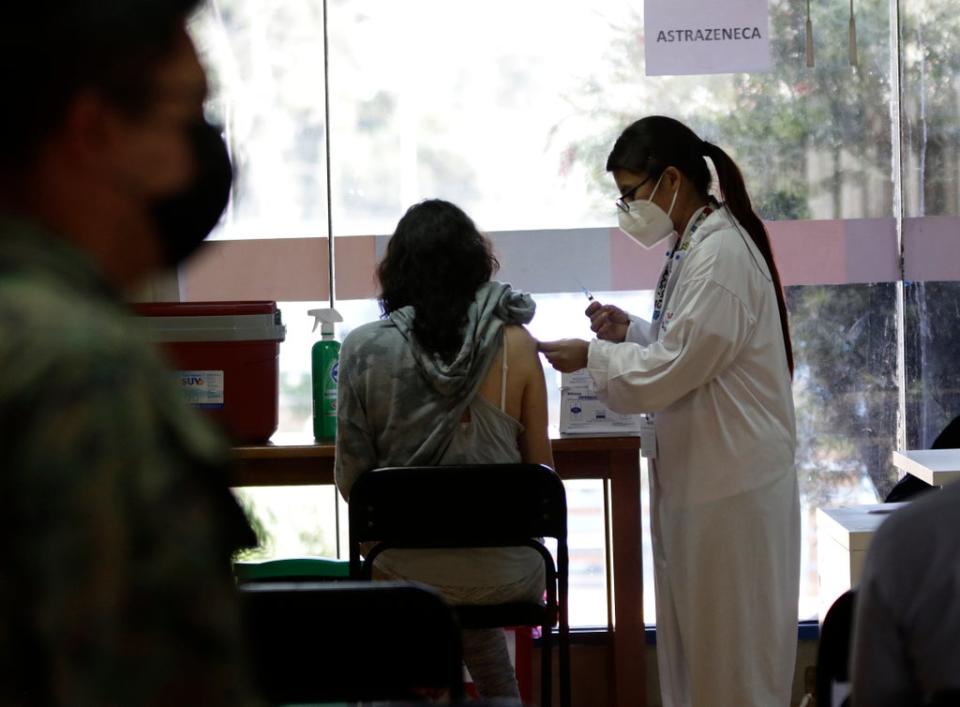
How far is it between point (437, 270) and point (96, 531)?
2044 millimetres

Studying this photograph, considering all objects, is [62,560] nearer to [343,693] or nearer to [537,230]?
[343,693]

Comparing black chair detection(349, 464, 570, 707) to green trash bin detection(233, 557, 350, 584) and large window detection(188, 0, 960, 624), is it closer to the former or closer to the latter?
green trash bin detection(233, 557, 350, 584)

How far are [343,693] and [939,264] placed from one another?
104 inches

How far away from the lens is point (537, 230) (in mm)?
3461

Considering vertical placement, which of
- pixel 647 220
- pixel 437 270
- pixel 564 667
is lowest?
pixel 564 667

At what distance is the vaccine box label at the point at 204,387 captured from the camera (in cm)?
288

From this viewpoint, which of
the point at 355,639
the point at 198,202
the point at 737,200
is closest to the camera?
the point at 198,202

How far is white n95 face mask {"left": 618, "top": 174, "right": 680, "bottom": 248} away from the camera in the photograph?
8.75 feet

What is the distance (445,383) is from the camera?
7.80ft

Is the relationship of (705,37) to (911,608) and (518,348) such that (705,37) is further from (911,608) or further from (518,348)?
(911,608)

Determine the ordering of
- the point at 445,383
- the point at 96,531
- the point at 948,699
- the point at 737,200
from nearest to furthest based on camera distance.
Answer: the point at 96,531 → the point at 948,699 → the point at 445,383 → the point at 737,200

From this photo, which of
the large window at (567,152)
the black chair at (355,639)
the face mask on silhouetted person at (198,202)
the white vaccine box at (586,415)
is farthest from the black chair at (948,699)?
the large window at (567,152)

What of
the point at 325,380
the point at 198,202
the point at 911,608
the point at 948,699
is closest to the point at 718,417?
the point at 325,380

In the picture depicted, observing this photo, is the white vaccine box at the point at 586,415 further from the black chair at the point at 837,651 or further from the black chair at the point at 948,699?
the black chair at the point at 948,699
